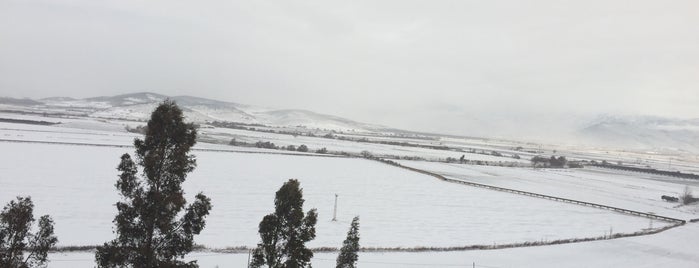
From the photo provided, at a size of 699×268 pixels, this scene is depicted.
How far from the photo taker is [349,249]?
17.3m

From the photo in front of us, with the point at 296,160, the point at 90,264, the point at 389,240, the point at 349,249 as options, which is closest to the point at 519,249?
the point at 389,240

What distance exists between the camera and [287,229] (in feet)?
49.5

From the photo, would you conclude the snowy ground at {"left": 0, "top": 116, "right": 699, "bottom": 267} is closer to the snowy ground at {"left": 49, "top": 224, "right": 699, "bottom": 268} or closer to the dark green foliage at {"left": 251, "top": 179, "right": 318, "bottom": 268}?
the snowy ground at {"left": 49, "top": 224, "right": 699, "bottom": 268}

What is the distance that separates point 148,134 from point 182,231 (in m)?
2.61

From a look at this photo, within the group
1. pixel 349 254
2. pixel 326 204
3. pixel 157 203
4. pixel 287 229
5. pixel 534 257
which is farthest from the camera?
pixel 326 204

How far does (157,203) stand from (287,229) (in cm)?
483

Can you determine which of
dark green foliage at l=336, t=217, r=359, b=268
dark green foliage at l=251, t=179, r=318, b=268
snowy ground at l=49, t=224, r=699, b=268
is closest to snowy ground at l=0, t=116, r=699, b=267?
snowy ground at l=49, t=224, r=699, b=268

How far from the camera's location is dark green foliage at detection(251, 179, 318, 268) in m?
14.8

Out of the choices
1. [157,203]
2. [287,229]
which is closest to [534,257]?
[287,229]

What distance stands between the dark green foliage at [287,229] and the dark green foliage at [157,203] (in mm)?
3512

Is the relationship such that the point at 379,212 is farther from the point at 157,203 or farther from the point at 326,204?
the point at 157,203

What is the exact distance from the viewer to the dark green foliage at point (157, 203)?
11.3m

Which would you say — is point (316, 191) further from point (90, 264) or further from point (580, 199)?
point (580, 199)

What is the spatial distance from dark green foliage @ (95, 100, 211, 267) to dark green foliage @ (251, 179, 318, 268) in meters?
3.51
